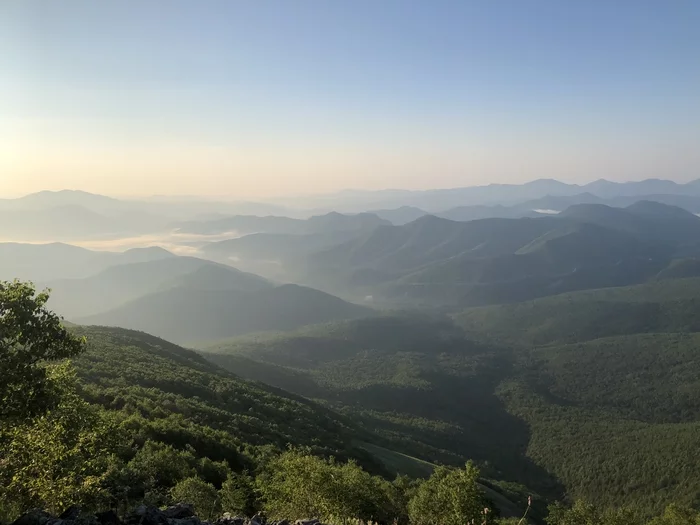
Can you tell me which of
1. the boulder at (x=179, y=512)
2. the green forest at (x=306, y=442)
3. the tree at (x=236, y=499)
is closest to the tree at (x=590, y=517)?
the green forest at (x=306, y=442)

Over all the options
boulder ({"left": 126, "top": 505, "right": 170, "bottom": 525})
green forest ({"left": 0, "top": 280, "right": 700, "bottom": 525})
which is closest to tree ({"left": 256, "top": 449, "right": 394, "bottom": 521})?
green forest ({"left": 0, "top": 280, "right": 700, "bottom": 525})

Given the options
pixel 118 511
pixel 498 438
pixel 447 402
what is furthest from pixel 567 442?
pixel 118 511

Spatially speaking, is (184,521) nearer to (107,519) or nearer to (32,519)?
(107,519)

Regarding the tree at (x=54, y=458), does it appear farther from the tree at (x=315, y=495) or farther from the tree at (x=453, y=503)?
the tree at (x=453, y=503)

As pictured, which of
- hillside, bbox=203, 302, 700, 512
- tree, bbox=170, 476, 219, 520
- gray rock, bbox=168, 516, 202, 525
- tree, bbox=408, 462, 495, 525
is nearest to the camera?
gray rock, bbox=168, 516, 202, 525

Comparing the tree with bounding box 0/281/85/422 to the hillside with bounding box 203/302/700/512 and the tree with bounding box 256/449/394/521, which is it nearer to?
the tree with bounding box 256/449/394/521

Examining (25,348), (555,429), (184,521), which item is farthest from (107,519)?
(555,429)
